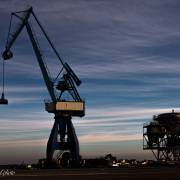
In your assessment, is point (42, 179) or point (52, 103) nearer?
point (42, 179)

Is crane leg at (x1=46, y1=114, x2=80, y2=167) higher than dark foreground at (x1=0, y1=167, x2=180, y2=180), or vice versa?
crane leg at (x1=46, y1=114, x2=80, y2=167)

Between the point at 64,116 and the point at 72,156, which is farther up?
the point at 64,116

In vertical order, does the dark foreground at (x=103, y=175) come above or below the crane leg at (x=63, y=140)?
below

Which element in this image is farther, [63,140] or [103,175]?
[63,140]

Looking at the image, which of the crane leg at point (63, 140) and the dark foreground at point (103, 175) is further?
the crane leg at point (63, 140)

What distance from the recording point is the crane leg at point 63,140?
19450 cm

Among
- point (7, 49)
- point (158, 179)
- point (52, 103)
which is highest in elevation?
point (7, 49)

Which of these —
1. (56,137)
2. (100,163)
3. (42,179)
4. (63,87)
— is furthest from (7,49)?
(42,179)

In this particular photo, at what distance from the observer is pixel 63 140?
197 metres

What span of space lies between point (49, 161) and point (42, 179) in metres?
118

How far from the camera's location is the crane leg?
194 meters

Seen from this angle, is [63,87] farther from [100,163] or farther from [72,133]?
[100,163]

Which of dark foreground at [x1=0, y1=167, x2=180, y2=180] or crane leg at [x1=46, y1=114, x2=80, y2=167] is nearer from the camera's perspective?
dark foreground at [x1=0, y1=167, x2=180, y2=180]

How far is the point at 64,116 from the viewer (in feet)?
637
